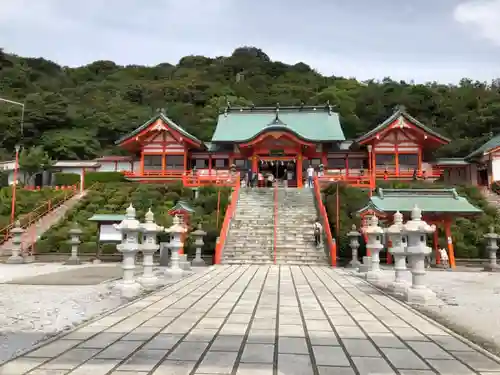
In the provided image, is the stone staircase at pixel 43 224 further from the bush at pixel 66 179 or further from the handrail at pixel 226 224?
the handrail at pixel 226 224

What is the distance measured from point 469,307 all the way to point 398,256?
6.60ft

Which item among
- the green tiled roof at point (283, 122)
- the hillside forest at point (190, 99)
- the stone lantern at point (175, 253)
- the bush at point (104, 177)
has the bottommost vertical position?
the stone lantern at point (175, 253)

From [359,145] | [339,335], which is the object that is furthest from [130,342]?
[359,145]

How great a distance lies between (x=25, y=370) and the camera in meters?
3.84

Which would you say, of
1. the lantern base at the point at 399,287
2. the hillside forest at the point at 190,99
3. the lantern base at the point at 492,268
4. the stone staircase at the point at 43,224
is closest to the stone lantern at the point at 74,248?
the stone staircase at the point at 43,224

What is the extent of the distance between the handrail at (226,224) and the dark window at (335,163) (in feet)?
33.4

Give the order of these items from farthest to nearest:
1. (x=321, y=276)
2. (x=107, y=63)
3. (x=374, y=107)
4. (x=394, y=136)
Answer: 1. (x=107, y=63)
2. (x=374, y=107)
3. (x=394, y=136)
4. (x=321, y=276)

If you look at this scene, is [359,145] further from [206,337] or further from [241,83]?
[241,83]

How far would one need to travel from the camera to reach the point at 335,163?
31.4m

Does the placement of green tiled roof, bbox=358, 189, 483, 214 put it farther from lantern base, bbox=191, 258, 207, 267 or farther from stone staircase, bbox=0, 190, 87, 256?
stone staircase, bbox=0, 190, 87, 256

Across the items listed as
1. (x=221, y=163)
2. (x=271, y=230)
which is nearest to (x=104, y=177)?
(x=221, y=163)

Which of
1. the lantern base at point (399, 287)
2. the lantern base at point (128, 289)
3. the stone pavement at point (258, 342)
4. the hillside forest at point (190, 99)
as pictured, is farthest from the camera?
the hillside forest at point (190, 99)

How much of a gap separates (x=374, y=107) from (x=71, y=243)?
47371mm

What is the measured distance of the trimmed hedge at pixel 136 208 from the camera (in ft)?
60.7
